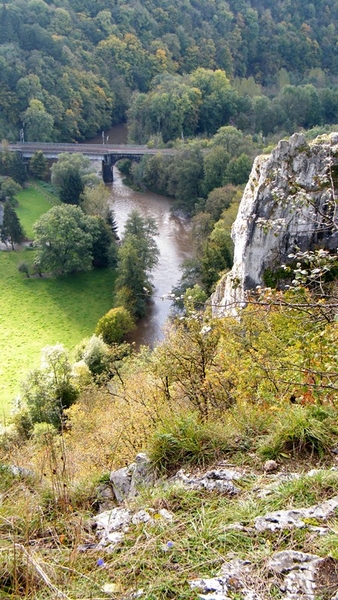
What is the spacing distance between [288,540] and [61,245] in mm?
36693

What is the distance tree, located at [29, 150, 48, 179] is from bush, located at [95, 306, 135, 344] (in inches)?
1344

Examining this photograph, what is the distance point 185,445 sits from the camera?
597 cm

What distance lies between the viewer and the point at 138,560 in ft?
13.7

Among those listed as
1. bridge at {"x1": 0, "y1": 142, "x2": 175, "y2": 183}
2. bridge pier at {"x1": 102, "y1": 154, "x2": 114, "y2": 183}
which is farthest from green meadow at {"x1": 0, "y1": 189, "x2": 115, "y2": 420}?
bridge at {"x1": 0, "y1": 142, "x2": 175, "y2": 183}

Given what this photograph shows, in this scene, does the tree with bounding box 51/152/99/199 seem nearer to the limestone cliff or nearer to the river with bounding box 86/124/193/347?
the river with bounding box 86/124/193/347

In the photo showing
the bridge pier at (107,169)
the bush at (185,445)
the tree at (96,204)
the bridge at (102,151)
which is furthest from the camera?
the bridge pier at (107,169)

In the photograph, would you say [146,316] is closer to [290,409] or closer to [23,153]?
[290,409]

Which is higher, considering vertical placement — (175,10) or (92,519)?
(175,10)

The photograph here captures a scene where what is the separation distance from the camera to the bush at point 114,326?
103 feet

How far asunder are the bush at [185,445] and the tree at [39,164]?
58.2 metres

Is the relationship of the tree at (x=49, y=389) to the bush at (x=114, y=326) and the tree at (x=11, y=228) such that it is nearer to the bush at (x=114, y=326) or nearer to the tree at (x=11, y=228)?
the bush at (x=114, y=326)

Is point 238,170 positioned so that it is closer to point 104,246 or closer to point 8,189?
point 104,246

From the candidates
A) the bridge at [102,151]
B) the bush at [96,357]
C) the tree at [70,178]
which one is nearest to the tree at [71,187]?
the tree at [70,178]

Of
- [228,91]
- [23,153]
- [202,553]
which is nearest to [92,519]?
[202,553]
